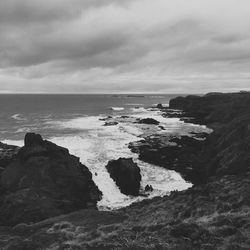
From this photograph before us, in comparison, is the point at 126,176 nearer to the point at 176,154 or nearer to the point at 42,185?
the point at 42,185

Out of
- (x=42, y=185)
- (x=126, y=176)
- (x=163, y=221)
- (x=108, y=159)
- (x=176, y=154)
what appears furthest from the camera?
(x=176, y=154)

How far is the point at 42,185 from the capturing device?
3162cm

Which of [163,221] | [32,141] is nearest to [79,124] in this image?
[32,141]

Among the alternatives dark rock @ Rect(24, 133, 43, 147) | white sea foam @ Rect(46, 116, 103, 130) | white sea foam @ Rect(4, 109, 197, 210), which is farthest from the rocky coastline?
white sea foam @ Rect(46, 116, 103, 130)

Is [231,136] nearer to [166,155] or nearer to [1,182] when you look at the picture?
[166,155]

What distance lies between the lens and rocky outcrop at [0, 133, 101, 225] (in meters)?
27.2

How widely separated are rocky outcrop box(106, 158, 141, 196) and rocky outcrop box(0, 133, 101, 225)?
2893 mm

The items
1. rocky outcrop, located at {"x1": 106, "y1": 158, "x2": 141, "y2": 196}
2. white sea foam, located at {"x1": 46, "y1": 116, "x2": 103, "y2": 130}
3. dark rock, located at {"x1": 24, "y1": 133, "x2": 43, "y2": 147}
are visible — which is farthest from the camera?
white sea foam, located at {"x1": 46, "y1": 116, "x2": 103, "y2": 130}

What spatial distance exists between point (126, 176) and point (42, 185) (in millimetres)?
9287

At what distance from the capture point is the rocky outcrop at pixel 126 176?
35500mm

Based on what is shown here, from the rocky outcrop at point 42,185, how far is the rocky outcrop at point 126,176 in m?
2.89

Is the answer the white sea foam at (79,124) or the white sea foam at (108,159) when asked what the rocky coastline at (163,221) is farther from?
the white sea foam at (79,124)

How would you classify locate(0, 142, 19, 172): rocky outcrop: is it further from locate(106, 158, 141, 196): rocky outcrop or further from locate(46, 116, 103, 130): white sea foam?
locate(46, 116, 103, 130): white sea foam

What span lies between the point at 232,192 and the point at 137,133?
155 feet
